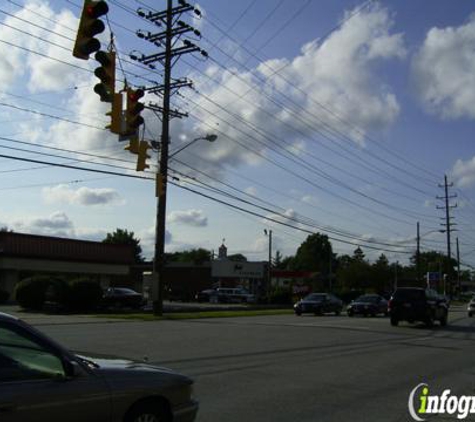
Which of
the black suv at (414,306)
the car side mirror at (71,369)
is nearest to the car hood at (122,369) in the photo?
the car side mirror at (71,369)

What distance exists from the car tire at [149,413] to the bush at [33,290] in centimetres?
3000

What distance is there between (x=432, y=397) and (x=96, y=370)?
636cm

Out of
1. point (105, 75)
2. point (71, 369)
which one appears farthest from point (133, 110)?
point (71, 369)

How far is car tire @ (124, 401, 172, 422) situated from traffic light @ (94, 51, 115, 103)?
8.51 m

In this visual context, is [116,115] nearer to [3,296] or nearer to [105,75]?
[105,75]

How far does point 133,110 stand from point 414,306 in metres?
18.1

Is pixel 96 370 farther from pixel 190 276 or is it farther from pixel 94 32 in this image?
pixel 190 276

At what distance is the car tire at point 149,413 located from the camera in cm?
562

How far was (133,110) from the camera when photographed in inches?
601

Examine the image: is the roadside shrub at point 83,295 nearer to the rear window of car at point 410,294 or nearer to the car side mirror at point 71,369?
the rear window of car at point 410,294

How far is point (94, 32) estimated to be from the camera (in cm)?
1115

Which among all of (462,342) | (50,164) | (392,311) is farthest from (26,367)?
(392,311)

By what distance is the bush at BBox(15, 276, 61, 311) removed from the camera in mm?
34562

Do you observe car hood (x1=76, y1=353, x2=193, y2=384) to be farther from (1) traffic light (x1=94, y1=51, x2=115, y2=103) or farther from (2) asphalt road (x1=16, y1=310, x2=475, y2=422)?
(1) traffic light (x1=94, y1=51, x2=115, y2=103)
